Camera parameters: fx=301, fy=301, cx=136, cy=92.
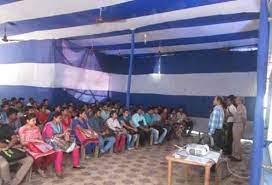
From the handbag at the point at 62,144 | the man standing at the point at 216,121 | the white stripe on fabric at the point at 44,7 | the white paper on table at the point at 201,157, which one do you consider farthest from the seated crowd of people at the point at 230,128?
the white stripe on fabric at the point at 44,7

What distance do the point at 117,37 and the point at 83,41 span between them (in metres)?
1.58

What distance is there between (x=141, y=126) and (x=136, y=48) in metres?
3.40

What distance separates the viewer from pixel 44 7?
5965mm

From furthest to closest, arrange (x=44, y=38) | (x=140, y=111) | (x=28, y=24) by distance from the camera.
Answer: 1. (x=44, y=38)
2. (x=140, y=111)
3. (x=28, y=24)

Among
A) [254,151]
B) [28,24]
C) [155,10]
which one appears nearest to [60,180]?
[254,151]

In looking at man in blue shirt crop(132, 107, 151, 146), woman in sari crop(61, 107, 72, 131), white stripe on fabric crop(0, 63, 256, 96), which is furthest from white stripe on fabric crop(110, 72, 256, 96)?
woman in sari crop(61, 107, 72, 131)

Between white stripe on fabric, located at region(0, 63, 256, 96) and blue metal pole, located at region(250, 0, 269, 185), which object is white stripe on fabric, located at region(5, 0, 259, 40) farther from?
blue metal pole, located at region(250, 0, 269, 185)

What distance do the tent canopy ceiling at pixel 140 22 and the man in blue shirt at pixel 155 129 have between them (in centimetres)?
221

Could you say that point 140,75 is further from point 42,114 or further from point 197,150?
point 197,150

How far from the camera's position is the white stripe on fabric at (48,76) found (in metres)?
9.27

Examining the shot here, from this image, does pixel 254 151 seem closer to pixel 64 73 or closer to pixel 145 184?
pixel 145 184

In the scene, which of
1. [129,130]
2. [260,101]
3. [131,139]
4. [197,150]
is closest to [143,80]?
[129,130]

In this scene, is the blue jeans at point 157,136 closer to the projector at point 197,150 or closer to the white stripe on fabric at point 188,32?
the white stripe on fabric at point 188,32

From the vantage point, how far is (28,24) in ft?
24.8
